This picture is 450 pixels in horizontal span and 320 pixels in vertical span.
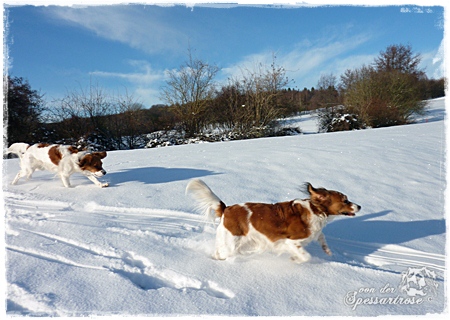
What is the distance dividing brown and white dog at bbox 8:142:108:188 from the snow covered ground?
0.85ft

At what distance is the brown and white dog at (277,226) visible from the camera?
2.64 m

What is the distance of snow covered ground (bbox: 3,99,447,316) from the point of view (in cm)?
209

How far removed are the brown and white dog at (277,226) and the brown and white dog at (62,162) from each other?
313 centimetres

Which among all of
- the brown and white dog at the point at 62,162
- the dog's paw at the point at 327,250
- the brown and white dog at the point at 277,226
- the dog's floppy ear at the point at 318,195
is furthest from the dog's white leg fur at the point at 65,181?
the dog's paw at the point at 327,250

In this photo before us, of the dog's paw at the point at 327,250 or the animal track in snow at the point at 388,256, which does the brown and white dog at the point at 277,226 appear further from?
the animal track in snow at the point at 388,256

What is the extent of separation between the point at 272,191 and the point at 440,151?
6007mm

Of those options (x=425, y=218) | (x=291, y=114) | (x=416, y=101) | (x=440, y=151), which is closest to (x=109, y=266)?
(x=425, y=218)

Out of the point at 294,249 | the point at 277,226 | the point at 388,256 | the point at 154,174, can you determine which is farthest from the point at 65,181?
the point at 388,256

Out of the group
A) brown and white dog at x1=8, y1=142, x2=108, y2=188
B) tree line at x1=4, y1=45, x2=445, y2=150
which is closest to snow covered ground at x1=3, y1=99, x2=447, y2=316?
brown and white dog at x1=8, y1=142, x2=108, y2=188

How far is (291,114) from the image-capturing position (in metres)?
20.8

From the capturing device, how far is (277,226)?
8.74 feet

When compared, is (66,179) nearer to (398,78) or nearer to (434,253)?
(434,253)

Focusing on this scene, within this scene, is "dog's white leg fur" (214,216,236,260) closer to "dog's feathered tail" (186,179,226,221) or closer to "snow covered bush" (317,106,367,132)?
"dog's feathered tail" (186,179,226,221)

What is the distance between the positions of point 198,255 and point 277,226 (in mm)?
872
